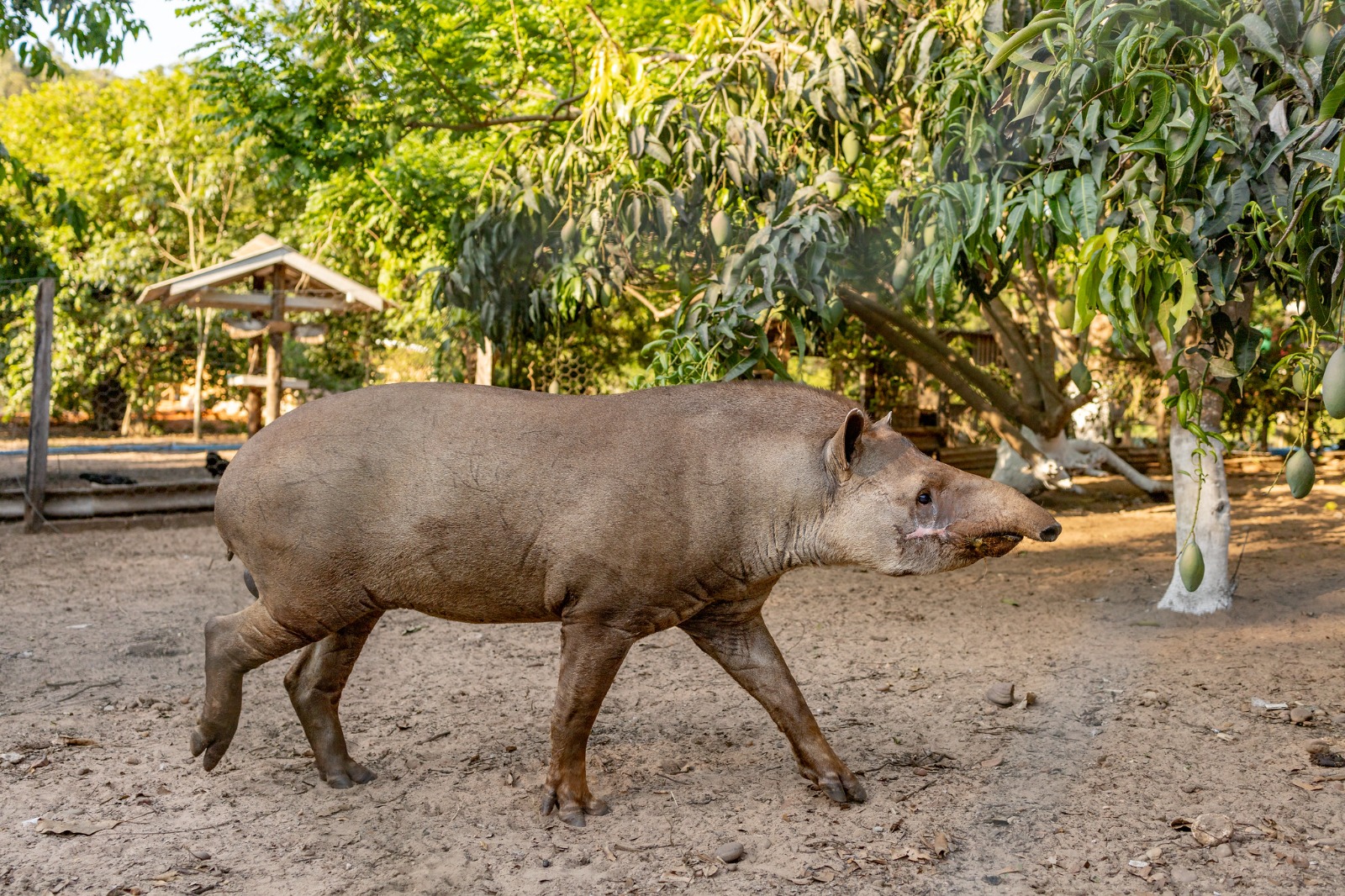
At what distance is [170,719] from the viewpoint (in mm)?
4656

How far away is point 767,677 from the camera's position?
3.81 metres

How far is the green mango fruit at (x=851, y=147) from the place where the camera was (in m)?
6.01

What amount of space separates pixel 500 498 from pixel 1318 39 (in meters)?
2.63

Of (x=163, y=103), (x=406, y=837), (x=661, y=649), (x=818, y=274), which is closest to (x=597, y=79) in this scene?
(x=818, y=274)

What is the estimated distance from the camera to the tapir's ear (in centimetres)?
338

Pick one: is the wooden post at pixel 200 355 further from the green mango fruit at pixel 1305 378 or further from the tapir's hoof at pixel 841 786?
the green mango fruit at pixel 1305 378

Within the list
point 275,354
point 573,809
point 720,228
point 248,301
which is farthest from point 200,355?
point 573,809

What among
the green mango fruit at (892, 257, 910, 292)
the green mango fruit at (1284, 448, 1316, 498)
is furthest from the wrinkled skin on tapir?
the green mango fruit at (892, 257, 910, 292)

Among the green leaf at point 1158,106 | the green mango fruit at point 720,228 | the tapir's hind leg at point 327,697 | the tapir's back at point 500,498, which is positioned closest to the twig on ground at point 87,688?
the tapir's hind leg at point 327,697

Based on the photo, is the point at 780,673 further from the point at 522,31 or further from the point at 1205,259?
the point at 522,31

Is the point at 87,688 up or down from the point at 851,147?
down

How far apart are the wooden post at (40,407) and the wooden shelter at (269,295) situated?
2.51m

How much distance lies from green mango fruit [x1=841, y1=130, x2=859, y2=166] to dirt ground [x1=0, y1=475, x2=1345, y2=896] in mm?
2633

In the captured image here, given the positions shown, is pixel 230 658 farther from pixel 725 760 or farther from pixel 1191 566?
pixel 1191 566
